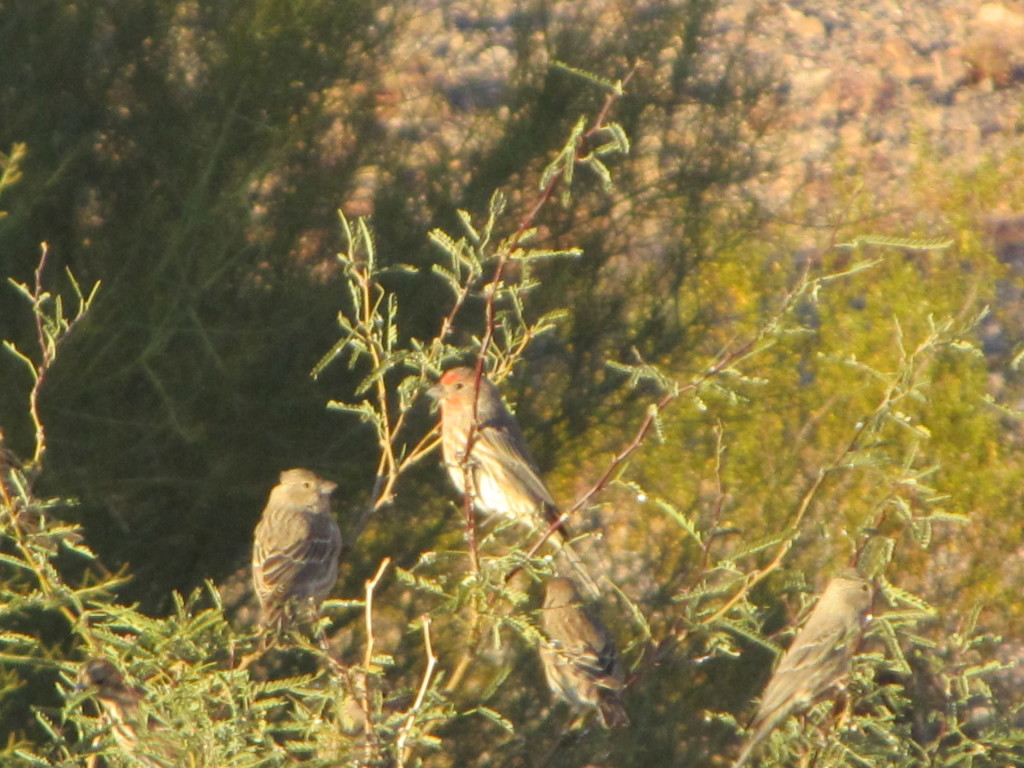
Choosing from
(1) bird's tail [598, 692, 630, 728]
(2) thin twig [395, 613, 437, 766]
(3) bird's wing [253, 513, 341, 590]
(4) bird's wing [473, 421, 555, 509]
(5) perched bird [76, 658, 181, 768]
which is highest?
(2) thin twig [395, 613, 437, 766]

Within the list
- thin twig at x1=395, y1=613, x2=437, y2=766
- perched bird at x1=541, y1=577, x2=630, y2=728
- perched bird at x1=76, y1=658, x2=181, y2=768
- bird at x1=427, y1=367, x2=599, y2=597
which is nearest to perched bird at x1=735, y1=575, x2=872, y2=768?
perched bird at x1=541, y1=577, x2=630, y2=728

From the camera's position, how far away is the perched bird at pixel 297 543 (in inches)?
220

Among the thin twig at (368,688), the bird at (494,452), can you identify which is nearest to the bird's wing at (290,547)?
the bird at (494,452)

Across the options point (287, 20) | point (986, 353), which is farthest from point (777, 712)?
point (986, 353)

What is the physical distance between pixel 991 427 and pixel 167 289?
4.85 metres

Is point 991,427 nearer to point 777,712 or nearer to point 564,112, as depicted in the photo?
point 564,112

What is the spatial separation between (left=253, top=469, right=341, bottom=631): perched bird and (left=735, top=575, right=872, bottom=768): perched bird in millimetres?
1691

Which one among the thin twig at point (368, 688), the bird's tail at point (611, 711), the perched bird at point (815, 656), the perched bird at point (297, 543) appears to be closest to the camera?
the thin twig at point (368, 688)

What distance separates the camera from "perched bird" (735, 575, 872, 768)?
17.0 feet

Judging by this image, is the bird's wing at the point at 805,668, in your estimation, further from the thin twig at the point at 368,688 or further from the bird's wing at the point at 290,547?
the thin twig at the point at 368,688

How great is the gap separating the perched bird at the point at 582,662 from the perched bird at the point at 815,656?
0.59 meters

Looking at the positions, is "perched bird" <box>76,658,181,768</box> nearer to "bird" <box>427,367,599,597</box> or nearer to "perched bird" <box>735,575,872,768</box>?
"bird" <box>427,367,599,597</box>

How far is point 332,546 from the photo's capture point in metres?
5.85

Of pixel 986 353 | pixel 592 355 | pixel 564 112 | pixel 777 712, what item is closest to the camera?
pixel 777 712
